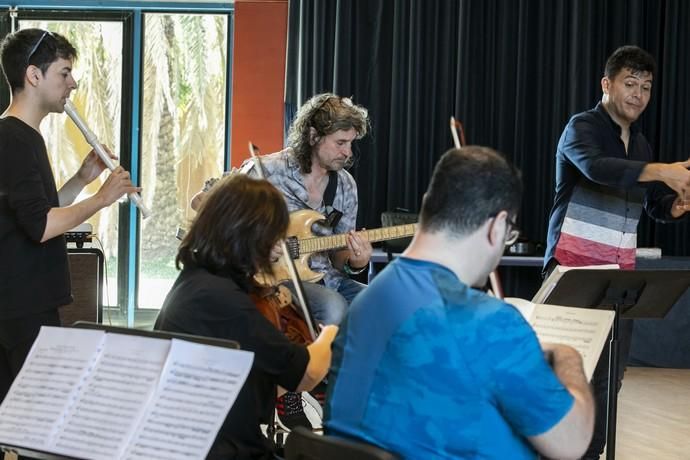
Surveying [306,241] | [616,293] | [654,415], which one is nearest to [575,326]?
[616,293]

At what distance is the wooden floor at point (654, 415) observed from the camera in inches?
166

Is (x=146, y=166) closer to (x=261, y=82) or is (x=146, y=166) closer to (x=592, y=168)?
(x=261, y=82)

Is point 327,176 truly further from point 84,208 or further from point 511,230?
point 511,230

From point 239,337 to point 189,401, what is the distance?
0.31 metres

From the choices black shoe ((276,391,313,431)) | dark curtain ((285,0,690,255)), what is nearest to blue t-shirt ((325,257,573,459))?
black shoe ((276,391,313,431))

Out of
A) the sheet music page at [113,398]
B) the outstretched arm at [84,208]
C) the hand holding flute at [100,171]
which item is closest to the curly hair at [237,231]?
the sheet music page at [113,398]

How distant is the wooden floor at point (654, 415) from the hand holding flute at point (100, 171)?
1.25 metres

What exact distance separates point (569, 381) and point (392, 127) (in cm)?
509

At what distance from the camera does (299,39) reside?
6.69 metres

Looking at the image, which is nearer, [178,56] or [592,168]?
[592,168]

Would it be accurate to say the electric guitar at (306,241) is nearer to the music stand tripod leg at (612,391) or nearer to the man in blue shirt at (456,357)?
the music stand tripod leg at (612,391)

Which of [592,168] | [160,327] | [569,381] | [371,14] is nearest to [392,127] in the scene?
[371,14]

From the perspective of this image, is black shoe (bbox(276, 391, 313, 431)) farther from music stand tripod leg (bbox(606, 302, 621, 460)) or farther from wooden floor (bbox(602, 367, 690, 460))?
wooden floor (bbox(602, 367, 690, 460))

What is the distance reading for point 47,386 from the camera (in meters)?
2.00
